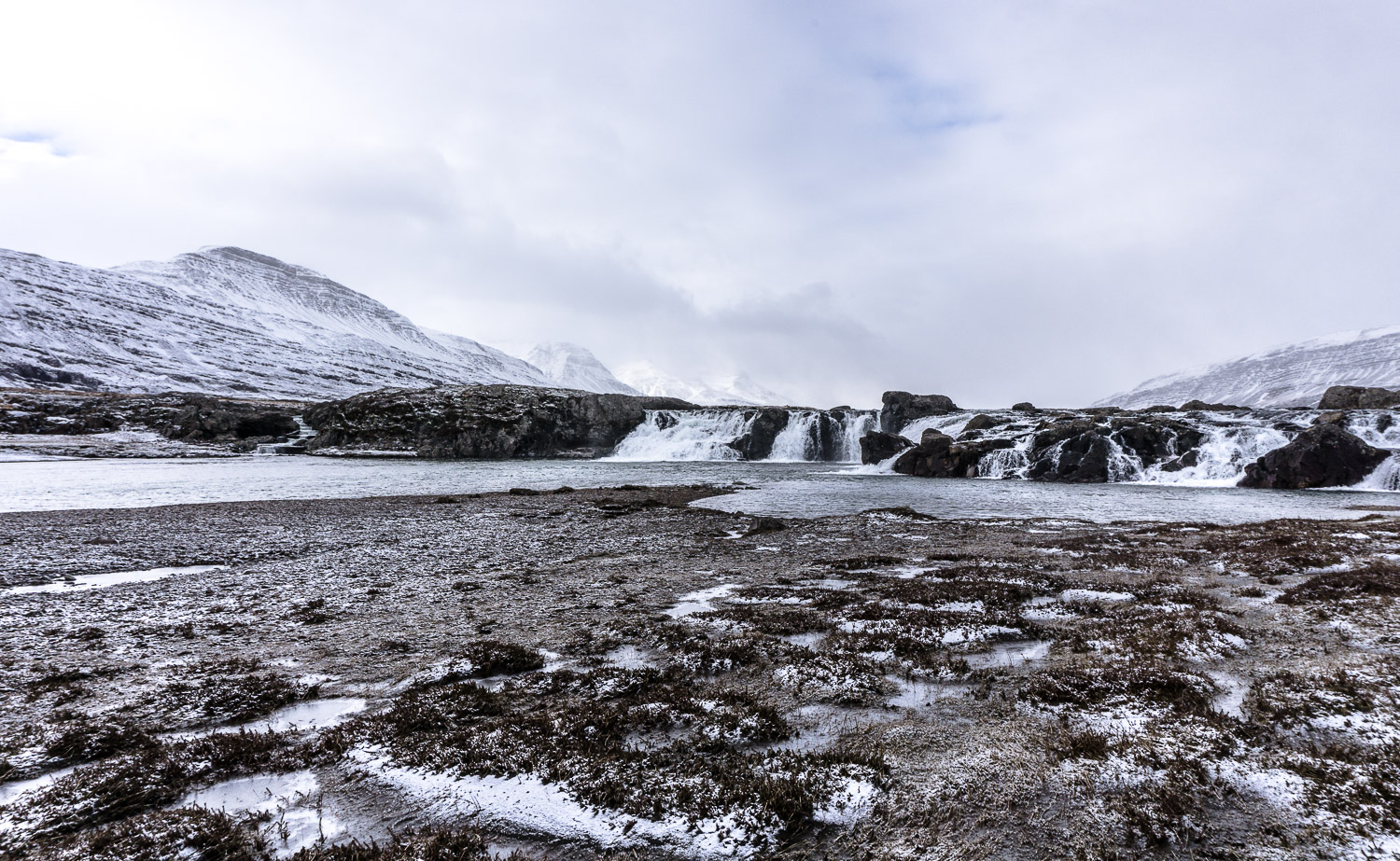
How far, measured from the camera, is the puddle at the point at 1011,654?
8531 mm

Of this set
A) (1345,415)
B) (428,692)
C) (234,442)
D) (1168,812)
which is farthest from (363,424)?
(1345,415)

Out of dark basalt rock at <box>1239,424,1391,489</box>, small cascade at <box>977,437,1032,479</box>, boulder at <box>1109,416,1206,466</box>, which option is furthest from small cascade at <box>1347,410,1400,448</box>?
small cascade at <box>977,437,1032,479</box>

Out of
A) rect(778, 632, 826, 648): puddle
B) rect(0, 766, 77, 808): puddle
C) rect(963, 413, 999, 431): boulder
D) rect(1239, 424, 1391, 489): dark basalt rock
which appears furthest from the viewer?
rect(963, 413, 999, 431): boulder

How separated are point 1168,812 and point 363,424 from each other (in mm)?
102000

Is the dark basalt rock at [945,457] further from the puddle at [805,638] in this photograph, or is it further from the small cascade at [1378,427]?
the puddle at [805,638]

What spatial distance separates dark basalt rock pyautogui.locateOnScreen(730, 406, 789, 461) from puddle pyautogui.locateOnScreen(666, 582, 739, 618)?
75.7 metres

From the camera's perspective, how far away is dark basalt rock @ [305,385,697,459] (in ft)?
285

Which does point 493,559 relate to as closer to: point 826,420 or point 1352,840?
point 1352,840

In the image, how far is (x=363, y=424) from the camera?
8888 cm

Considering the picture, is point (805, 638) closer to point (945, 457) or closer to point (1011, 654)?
point (1011, 654)

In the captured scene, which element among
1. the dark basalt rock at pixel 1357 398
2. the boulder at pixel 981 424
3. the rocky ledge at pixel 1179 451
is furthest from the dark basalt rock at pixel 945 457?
the dark basalt rock at pixel 1357 398

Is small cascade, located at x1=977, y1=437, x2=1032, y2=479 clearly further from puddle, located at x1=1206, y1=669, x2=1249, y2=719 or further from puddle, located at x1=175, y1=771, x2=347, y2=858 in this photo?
puddle, located at x1=175, y1=771, x2=347, y2=858

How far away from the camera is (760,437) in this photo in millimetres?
90938

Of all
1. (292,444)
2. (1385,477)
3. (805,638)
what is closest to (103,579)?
(805,638)
